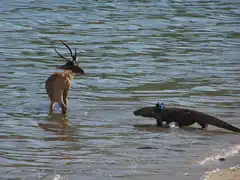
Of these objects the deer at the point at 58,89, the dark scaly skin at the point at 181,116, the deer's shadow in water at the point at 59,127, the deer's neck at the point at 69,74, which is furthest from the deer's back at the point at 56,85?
the dark scaly skin at the point at 181,116

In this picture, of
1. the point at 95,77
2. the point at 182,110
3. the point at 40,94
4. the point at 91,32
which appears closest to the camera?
the point at 182,110

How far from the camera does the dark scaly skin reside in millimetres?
10117

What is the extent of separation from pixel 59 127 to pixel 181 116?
150cm

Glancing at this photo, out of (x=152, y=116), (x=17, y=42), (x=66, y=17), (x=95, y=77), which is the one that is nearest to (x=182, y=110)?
(x=152, y=116)

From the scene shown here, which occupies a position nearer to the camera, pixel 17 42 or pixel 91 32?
pixel 17 42

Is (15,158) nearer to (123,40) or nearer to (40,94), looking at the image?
(40,94)

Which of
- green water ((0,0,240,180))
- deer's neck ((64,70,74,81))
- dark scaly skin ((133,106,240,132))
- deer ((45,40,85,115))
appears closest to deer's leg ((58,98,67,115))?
deer ((45,40,85,115))

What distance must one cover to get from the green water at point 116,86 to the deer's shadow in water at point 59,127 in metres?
0.01

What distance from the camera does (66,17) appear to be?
23.1 m

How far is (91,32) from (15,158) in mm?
12032

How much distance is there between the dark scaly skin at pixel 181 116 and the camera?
10117mm

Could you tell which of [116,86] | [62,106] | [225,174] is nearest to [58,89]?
[62,106]

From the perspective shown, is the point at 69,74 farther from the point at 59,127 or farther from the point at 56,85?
the point at 59,127

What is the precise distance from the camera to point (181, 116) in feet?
33.8
